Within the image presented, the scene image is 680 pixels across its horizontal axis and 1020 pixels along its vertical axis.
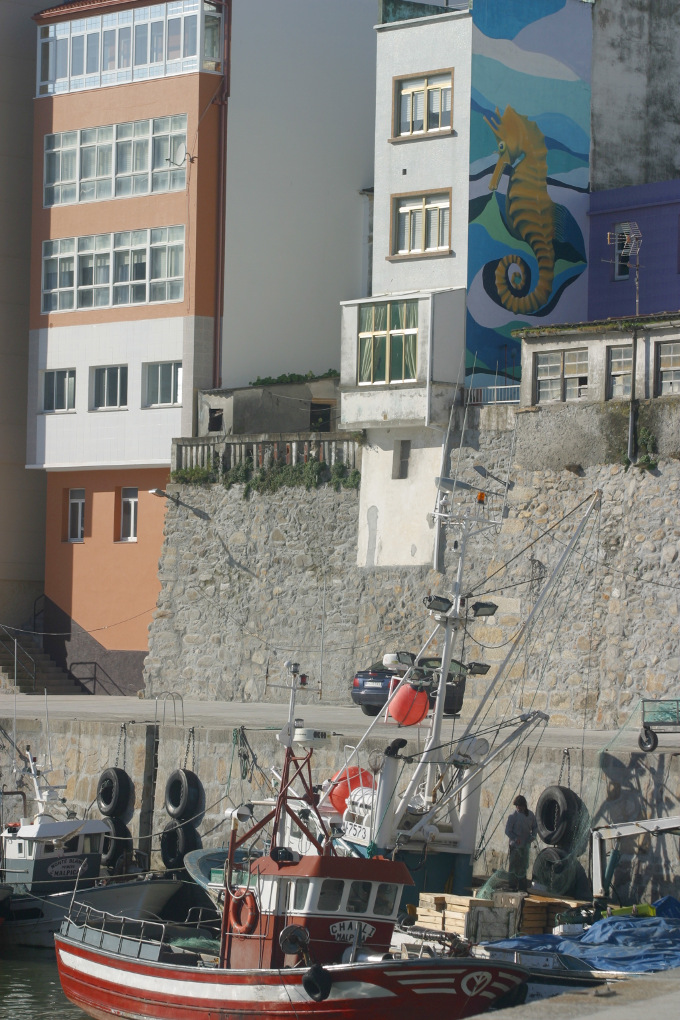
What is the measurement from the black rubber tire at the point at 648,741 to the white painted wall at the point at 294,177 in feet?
54.1

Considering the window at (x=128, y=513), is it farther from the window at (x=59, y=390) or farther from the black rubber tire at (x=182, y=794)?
the black rubber tire at (x=182, y=794)

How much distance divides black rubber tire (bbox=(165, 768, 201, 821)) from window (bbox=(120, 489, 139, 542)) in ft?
38.9

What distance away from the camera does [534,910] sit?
1739cm

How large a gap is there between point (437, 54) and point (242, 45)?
6.01 m

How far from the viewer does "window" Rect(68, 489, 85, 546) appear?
3509cm

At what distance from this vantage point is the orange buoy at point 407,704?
18500 millimetres

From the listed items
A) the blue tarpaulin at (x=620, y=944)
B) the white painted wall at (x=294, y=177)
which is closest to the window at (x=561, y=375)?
the white painted wall at (x=294, y=177)

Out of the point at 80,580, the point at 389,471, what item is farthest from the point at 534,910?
the point at 80,580

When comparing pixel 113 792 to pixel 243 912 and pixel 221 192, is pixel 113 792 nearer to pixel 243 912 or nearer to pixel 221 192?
pixel 243 912

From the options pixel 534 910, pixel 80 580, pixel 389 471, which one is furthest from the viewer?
pixel 80 580

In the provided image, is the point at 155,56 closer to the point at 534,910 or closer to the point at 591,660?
the point at 591,660

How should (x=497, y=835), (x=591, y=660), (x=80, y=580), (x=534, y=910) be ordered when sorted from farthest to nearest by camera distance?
(x=80, y=580) < (x=591, y=660) < (x=497, y=835) < (x=534, y=910)

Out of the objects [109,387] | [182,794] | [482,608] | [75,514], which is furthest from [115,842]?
[109,387]

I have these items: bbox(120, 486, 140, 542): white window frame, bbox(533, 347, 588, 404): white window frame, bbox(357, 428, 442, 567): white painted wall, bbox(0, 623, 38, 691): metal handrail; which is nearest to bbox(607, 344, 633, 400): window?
bbox(533, 347, 588, 404): white window frame
